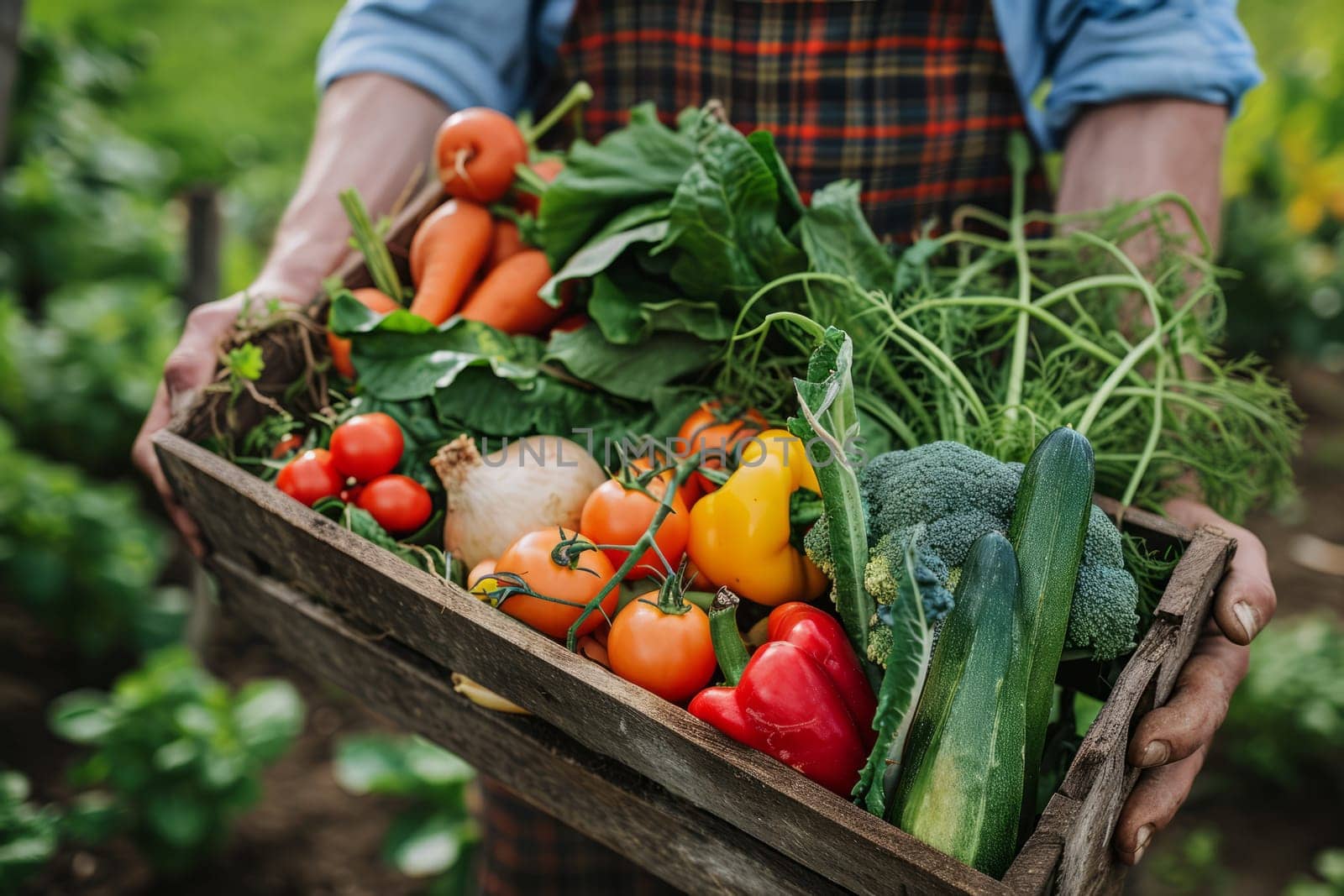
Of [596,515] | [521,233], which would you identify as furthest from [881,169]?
[596,515]

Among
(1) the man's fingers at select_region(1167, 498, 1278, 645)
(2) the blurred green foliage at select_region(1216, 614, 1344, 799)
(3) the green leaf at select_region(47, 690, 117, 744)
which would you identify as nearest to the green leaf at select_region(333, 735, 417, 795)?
(3) the green leaf at select_region(47, 690, 117, 744)

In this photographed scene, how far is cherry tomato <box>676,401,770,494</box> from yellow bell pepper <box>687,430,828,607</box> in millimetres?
79

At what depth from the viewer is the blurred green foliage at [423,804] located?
7.87 ft

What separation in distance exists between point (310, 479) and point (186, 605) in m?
1.80

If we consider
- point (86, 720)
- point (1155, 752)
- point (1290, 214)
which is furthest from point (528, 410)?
point (1290, 214)

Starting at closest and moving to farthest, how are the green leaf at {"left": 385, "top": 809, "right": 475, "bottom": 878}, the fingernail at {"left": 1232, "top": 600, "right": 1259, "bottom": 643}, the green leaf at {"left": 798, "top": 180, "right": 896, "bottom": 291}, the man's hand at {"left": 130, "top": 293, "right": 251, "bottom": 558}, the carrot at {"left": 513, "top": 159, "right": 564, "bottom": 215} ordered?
1. the fingernail at {"left": 1232, "top": 600, "right": 1259, "bottom": 643}
2. the green leaf at {"left": 798, "top": 180, "right": 896, "bottom": 291}
3. the man's hand at {"left": 130, "top": 293, "right": 251, "bottom": 558}
4. the carrot at {"left": 513, "top": 159, "right": 564, "bottom": 215}
5. the green leaf at {"left": 385, "top": 809, "right": 475, "bottom": 878}

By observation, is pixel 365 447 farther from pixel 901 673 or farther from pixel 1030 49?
pixel 1030 49

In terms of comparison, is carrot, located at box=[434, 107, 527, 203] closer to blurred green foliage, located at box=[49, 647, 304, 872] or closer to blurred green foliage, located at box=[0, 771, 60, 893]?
blurred green foliage, located at box=[0, 771, 60, 893]

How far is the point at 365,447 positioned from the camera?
4.55ft

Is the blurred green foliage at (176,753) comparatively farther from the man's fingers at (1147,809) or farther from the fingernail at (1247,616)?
the fingernail at (1247,616)

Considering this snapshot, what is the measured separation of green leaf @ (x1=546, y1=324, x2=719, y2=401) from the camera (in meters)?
1.48

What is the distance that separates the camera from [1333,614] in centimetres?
331

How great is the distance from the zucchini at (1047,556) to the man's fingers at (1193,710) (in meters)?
0.11

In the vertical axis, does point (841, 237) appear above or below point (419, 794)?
above
